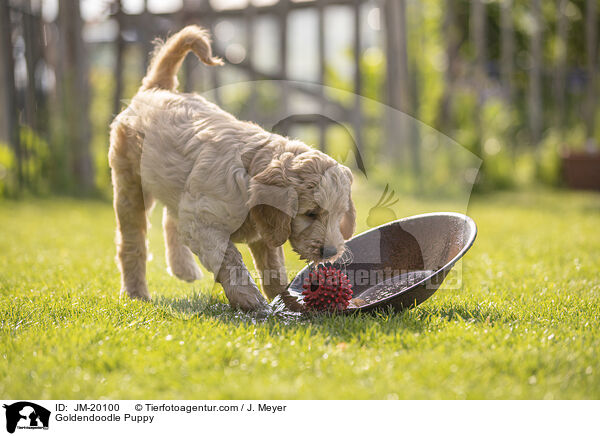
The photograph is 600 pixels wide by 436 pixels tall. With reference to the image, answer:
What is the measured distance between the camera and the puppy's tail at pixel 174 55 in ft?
13.2

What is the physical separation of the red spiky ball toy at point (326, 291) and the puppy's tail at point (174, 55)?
1.70 m

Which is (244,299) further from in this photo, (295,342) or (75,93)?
(75,93)

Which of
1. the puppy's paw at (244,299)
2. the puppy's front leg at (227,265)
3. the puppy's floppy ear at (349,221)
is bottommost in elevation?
the puppy's paw at (244,299)

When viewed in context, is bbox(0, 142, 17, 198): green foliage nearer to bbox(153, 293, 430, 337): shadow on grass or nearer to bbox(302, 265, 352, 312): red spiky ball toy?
bbox(153, 293, 430, 337): shadow on grass

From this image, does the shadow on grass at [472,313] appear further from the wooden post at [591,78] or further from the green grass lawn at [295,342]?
the wooden post at [591,78]

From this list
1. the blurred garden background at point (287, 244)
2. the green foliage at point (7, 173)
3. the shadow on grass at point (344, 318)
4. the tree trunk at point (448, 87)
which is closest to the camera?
the blurred garden background at point (287, 244)

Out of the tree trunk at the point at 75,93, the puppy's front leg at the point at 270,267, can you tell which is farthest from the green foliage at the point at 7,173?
the puppy's front leg at the point at 270,267

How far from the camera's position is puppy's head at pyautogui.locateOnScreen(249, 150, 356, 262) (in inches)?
121

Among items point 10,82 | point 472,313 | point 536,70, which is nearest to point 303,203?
point 472,313

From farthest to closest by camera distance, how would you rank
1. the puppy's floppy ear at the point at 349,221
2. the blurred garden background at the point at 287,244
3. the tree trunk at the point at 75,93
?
the tree trunk at the point at 75,93
the puppy's floppy ear at the point at 349,221
the blurred garden background at the point at 287,244

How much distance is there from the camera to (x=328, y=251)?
316 cm

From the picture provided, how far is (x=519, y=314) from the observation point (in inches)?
128

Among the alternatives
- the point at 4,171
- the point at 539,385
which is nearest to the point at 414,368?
the point at 539,385

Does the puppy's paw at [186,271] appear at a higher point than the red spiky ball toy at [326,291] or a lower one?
lower
